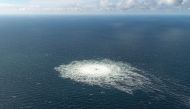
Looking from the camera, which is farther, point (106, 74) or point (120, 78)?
point (106, 74)

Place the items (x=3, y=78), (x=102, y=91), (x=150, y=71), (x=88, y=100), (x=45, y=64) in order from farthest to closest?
(x=45, y=64) < (x=150, y=71) < (x=3, y=78) < (x=102, y=91) < (x=88, y=100)

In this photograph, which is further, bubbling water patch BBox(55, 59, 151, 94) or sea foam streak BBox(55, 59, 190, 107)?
bubbling water patch BBox(55, 59, 151, 94)

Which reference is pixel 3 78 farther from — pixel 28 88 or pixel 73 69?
pixel 73 69

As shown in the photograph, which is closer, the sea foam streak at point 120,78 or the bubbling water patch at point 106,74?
the sea foam streak at point 120,78

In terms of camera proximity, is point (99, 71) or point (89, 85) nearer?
point (89, 85)

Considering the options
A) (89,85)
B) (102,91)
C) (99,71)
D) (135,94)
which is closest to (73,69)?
(99,71)

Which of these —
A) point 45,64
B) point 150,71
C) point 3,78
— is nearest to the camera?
point 3,78

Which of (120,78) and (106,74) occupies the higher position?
(106,74)

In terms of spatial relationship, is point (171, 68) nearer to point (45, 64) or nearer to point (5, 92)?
point (45, 64)
